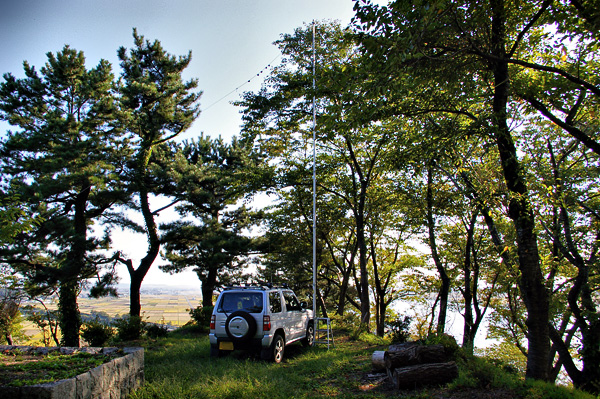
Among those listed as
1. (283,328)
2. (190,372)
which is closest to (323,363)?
(283,328)

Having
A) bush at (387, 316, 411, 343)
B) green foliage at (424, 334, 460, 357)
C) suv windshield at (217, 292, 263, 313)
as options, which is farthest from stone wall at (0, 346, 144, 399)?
bush at (387, 316, 411, 343)

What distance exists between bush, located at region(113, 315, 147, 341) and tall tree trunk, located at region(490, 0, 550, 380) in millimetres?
13130

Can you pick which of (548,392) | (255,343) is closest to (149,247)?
(255,343)

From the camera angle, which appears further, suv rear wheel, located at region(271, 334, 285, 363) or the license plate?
suv rear wheel, located at region(271, 334, 285, 363)

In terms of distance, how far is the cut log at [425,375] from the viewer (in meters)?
5.95

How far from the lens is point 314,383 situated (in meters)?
6.53

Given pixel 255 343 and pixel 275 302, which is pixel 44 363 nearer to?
pixel 255 343

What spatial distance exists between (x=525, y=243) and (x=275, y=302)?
601 centimetres

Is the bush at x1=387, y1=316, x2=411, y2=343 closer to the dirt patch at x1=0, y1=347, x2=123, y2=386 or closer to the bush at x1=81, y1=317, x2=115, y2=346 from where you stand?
the dirt patch at x1=0, y1=347, x2=123, y2=386

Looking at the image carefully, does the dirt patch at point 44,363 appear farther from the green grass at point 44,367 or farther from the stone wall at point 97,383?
the stone wall at point 97,383

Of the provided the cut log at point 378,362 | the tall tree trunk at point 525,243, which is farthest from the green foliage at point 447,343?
the tall tree trunk at point 525,243

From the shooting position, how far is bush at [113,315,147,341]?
13250 mm

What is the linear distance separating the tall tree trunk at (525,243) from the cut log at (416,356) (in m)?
1.68

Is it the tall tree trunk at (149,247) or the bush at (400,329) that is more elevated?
the tall tree trunk at (149,247)
